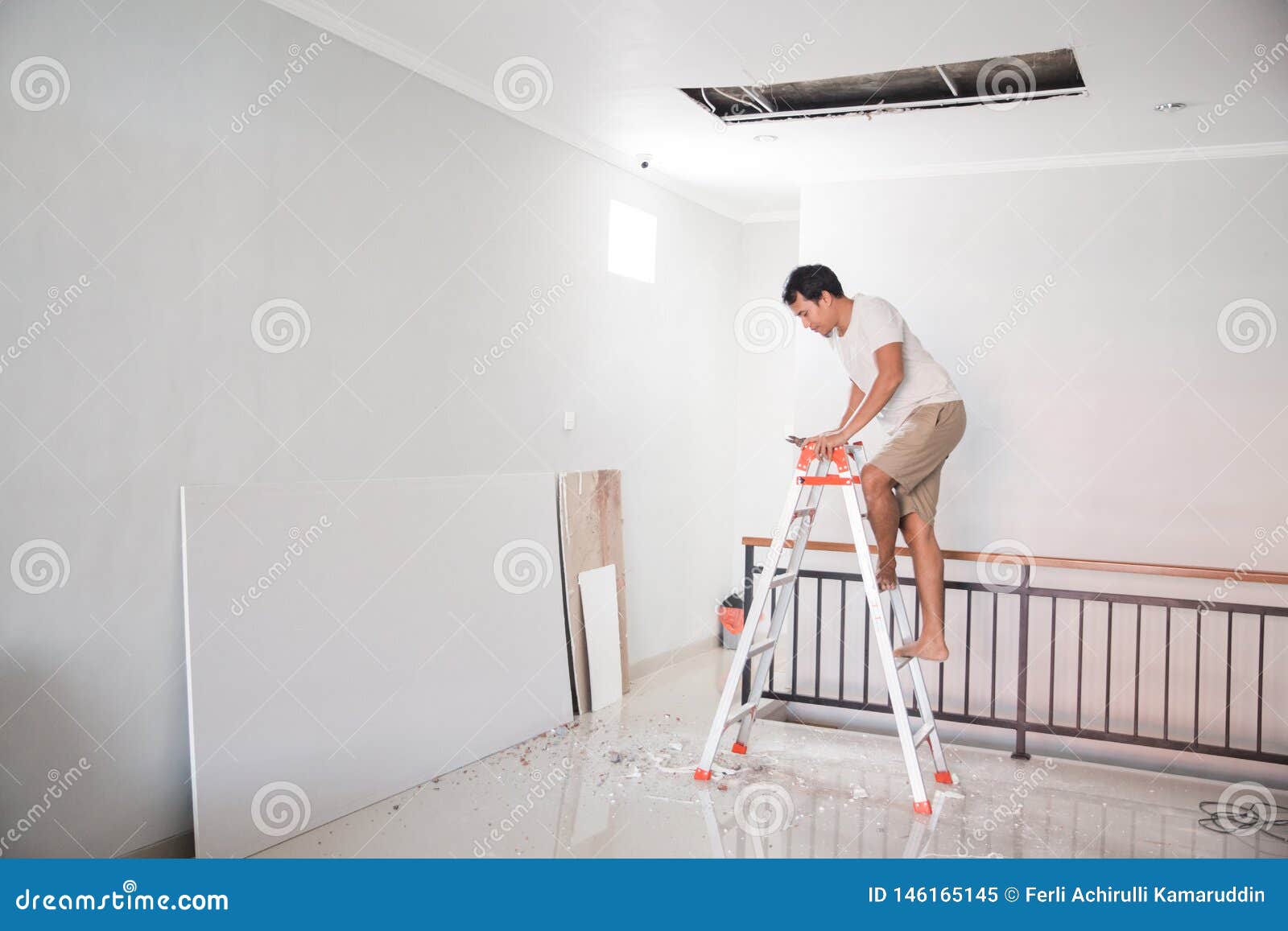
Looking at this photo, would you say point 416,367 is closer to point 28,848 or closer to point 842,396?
point 28,848

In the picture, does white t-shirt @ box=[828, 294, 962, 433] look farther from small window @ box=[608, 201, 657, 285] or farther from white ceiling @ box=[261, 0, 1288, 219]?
small window @ box=[608, 201, 657, 285]

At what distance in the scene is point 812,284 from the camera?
365 centimetres

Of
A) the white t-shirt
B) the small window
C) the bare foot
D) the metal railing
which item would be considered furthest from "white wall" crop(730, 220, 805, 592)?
the bare foot

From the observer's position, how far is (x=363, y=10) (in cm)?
327

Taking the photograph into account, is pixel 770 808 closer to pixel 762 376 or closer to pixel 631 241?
pixel 631 241

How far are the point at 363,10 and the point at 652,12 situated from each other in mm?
944

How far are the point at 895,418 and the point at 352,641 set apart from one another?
7.00 feet

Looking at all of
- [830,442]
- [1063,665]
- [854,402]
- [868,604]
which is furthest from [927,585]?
[1063,665]

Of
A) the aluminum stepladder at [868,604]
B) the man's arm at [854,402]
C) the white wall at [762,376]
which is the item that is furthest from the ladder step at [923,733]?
the white wall at [762,376]

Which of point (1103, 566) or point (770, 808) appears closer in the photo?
point (770, 808)

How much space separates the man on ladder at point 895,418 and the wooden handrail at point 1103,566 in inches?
5.1

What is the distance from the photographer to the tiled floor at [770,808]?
3018 mm
